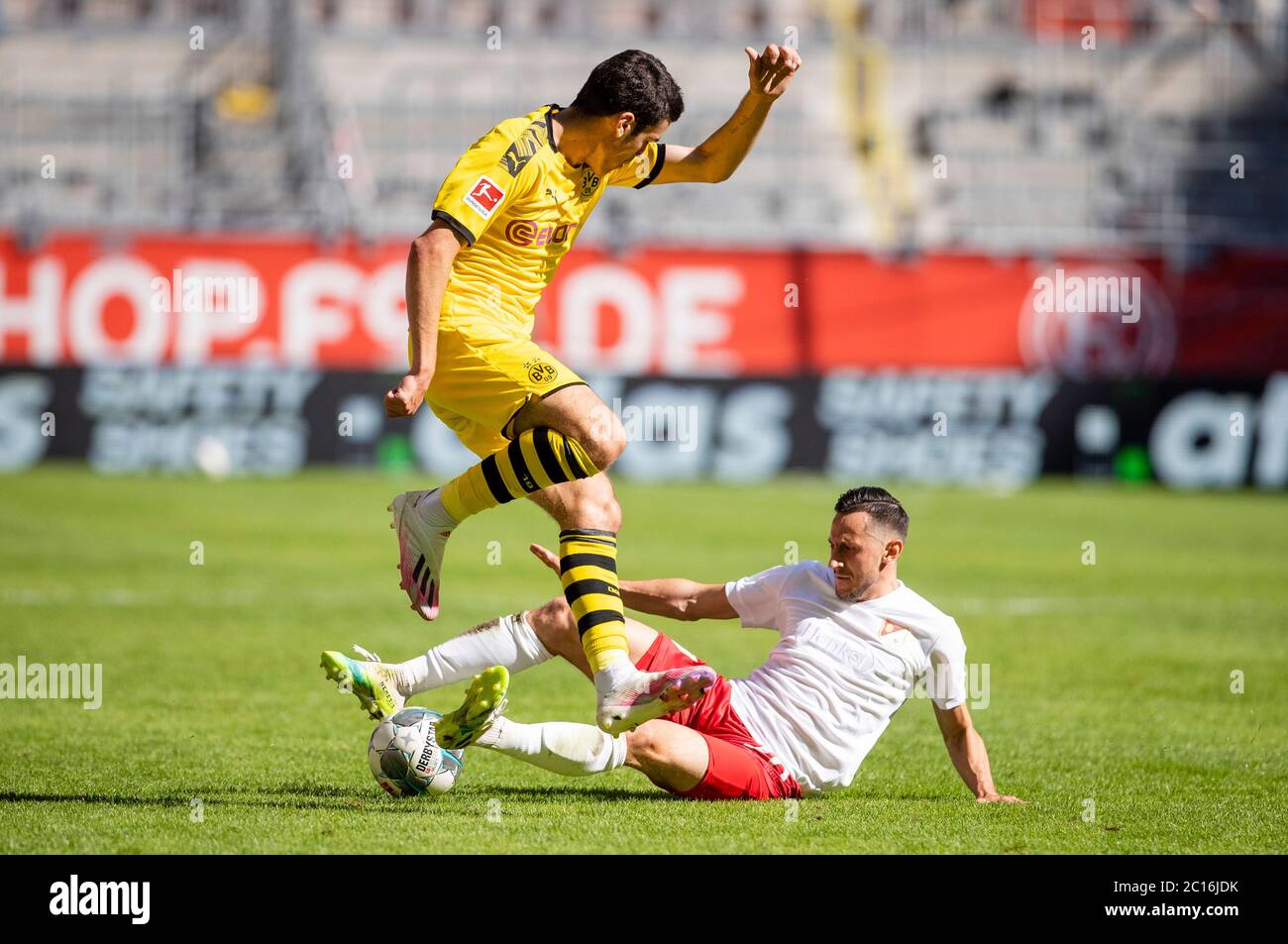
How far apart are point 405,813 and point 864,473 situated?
17.8 metres

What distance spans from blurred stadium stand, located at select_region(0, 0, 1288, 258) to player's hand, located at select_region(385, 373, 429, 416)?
1887 cm

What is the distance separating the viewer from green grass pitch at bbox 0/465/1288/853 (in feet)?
18.4

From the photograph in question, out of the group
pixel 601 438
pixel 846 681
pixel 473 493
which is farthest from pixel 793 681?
pixel 473 493

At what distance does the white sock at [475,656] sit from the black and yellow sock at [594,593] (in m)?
0.48

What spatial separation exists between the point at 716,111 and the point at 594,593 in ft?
75.5

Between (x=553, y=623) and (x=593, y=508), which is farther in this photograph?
(x=553, y=623)

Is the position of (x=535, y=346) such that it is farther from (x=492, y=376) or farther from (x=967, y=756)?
(x=967, y=756)

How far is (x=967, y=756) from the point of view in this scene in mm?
6145

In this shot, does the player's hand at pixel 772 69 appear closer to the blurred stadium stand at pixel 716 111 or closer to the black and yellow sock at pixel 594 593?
the black and yellow sock at pixel 594 593

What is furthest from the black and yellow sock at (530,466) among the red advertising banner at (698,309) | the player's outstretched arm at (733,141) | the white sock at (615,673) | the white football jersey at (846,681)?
the red advertising banner at (698,309)

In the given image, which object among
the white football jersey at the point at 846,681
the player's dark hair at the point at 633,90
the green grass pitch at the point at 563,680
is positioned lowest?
the green grass pitch at the point at 563,680

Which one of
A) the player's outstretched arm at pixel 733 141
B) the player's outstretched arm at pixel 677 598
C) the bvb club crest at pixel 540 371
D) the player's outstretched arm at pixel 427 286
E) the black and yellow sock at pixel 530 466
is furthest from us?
the player's outstretched arm at pixel 733 141

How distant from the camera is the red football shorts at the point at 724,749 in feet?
19.9

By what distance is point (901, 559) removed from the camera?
15102 mm
